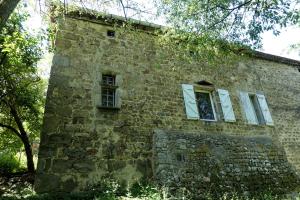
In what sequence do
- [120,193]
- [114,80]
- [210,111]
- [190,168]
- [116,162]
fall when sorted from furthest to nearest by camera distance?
[210,111] → [114,80] → [190,168] → [116,162] → [120,193]

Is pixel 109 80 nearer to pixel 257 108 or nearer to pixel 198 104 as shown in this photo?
pixel 198 104

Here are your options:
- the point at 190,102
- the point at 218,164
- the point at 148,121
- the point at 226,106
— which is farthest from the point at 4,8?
the point at 226,106

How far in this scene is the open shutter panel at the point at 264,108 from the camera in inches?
389

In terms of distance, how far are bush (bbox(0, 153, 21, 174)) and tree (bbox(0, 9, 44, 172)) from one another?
1.18 meters

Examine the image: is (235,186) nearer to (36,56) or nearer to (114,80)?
(114,80)

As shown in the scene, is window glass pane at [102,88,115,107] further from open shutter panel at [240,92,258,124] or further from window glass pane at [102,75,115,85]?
open shutter panel at [240,92,258,124]

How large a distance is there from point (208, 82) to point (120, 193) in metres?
5.60

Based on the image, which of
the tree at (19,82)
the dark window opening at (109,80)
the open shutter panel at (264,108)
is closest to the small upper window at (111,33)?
the dark window opening at (109,80)

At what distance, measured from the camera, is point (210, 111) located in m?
9.03

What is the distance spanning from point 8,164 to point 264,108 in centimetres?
1300

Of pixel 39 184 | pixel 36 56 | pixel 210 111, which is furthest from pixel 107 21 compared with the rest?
pixel 39 184

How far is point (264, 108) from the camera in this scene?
10.1 m

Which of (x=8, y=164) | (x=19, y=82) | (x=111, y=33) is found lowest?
(x=8, y=164)

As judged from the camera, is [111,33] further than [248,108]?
No
